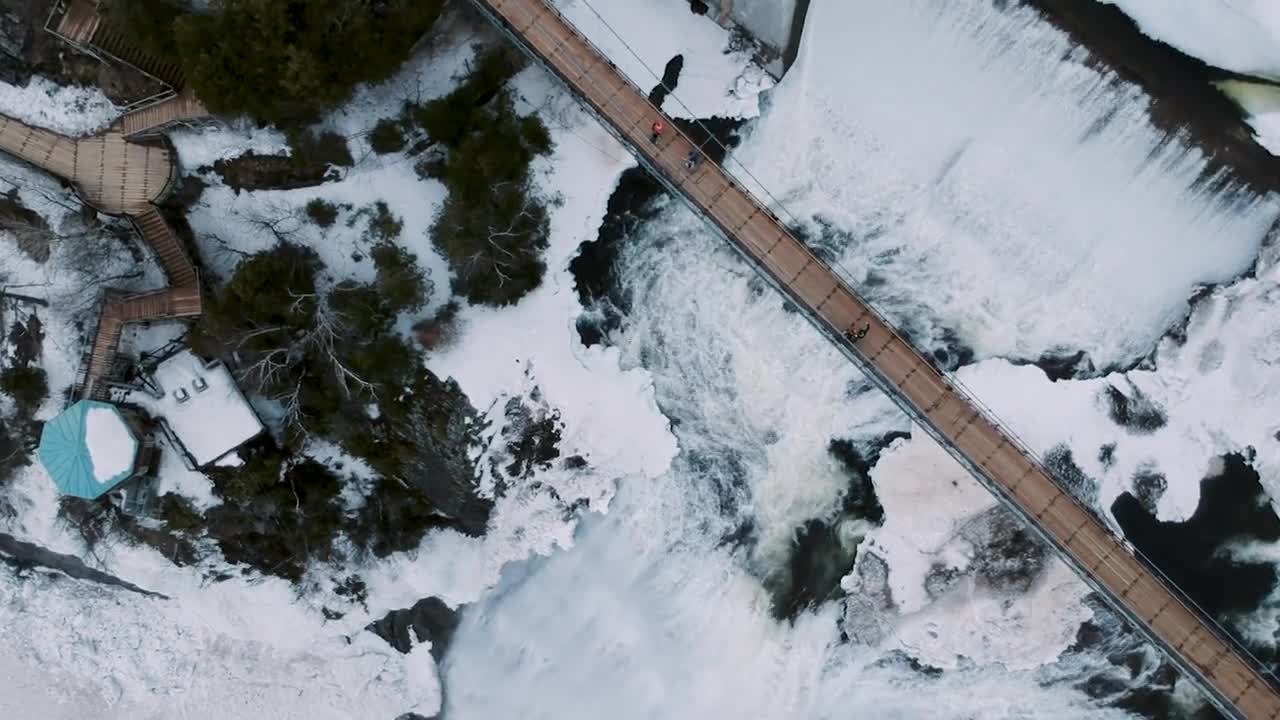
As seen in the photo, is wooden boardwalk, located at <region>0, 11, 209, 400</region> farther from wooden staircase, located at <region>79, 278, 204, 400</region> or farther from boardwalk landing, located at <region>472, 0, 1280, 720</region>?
boardwalk landing, located at <region>472, 0, 1280, 720</region>

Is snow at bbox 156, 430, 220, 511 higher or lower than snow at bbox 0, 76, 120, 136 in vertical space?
lower

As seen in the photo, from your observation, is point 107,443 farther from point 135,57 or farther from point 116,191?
point 135,57

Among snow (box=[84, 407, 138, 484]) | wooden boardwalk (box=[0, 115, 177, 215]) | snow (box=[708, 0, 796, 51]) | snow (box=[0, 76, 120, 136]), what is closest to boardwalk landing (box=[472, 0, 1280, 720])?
snow (box=[708, 0, 796, 51])

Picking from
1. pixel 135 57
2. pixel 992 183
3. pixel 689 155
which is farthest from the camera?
pixel 992 183

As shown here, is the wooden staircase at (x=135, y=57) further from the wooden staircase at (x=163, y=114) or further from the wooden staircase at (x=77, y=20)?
the wooden staircase at (x=163, y=114)

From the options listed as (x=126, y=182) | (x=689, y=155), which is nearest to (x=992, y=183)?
(x=689, y=155)

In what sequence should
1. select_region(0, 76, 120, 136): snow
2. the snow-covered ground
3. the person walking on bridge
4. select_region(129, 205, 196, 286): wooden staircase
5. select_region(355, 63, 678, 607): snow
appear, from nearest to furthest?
the person walking on bridge → select_region(129, 205, 196, 286): wooden staircase → select_region(0, 76, 120, 136): snow → the snow-covered ground → select_region(355, 63, 678, 607): snow

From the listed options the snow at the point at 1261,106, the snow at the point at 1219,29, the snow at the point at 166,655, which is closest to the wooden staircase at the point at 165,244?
the snow at the point at 166,655
